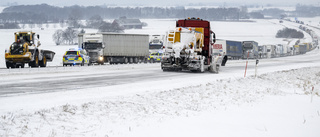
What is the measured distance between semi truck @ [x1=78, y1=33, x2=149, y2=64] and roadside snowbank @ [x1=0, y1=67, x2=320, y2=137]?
109 ft

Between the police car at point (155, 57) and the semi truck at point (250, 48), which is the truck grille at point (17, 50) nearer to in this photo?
the police car at point (155, 57)

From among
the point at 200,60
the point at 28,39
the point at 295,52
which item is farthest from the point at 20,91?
the point at 295,52

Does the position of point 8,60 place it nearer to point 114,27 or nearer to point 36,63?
point 36,63

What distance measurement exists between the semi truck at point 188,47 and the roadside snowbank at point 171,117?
10.6 m

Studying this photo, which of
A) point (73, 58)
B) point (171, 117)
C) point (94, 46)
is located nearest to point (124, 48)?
point (94, 46)

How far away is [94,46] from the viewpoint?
3994 cm

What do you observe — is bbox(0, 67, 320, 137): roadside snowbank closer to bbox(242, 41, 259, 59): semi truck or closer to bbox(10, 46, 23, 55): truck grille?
bbox(10, 46, 23, 55): truck grille

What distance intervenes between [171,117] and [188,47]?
1543cm

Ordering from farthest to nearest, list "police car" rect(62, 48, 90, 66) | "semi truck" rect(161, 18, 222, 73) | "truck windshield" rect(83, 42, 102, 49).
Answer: "truck windshield" rect(83, 42, 102, 49), "police car" rect(62, 48, 90, 66), "semi truck" rect(161, 18, 222, 73)

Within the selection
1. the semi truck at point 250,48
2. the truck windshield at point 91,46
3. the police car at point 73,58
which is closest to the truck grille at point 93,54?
the truck windshield at point 91,46

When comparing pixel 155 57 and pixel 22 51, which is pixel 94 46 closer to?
pixel 155 57

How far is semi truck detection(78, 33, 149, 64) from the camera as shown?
4659 centimetres

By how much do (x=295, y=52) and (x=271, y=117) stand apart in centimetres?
10581

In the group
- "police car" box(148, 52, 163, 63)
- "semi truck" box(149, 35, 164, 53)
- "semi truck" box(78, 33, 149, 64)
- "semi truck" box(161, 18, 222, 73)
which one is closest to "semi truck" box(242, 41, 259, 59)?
"semi truck" box(149, 35, 164, 53)
